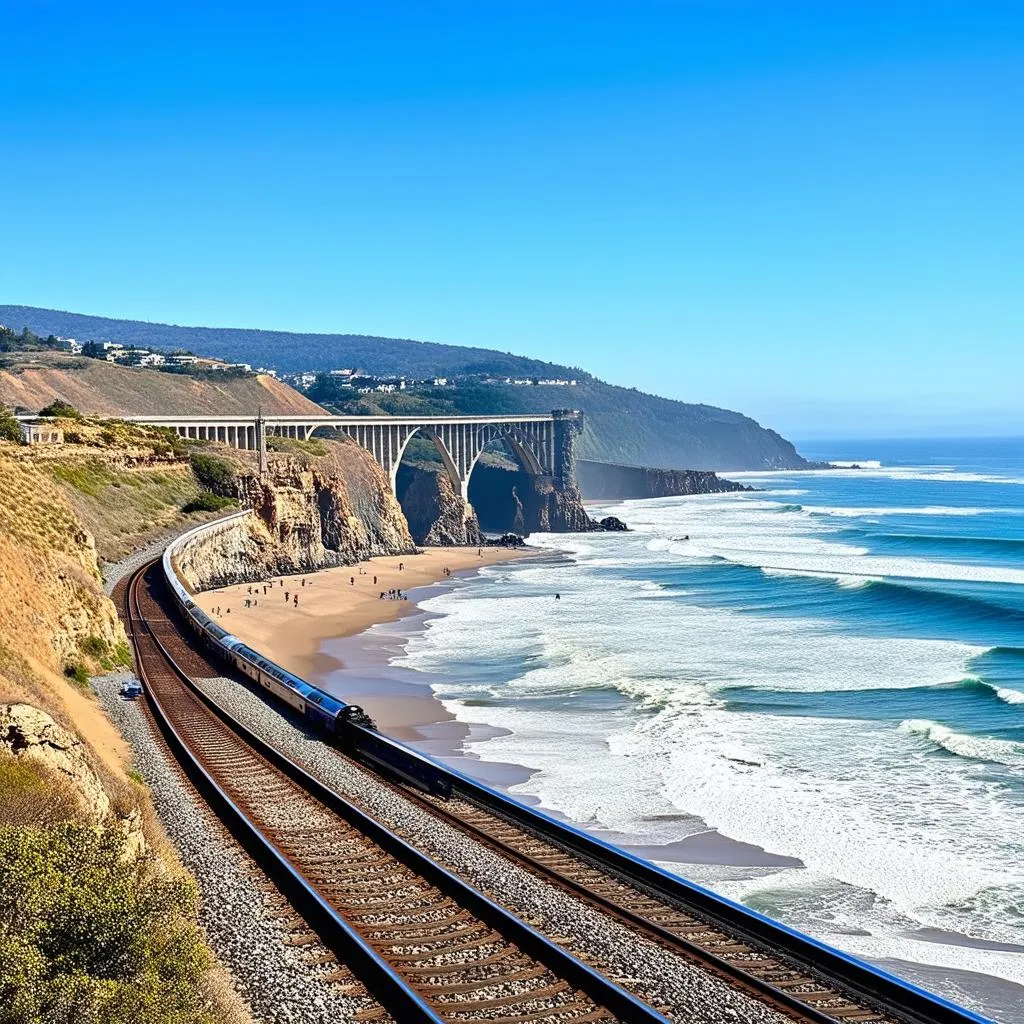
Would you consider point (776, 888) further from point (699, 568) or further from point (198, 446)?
point (198, 446)

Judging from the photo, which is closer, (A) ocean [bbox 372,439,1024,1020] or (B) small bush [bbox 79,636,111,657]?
(A) ocean [bbox 372,439,1024,1020]

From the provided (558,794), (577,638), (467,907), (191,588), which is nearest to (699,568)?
(577,638)

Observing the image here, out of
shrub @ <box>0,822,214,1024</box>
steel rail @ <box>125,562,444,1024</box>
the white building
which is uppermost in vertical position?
the white building

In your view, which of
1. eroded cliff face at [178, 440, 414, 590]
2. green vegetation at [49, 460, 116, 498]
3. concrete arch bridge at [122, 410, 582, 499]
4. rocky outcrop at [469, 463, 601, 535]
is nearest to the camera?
green vegetation at [49, 460, 116, 498]

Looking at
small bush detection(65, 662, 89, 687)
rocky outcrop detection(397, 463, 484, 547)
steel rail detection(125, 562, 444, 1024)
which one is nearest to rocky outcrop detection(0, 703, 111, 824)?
steel rail detection(125, 562, 444, 1024)

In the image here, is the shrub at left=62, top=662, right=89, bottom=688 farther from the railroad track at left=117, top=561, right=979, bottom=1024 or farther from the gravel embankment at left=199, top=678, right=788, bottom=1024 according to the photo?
the railroad track at left=117, top=561, right=979, bottom=1024

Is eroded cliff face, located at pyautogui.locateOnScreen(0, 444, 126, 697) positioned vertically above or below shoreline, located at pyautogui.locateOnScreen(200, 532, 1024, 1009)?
above

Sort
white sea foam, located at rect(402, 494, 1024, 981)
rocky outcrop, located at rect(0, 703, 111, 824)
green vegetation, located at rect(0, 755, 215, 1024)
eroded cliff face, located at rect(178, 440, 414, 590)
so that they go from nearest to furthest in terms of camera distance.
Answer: green vegetation, located at rect(0, 755, 215, 1024) → rocky outcrop, located at rect(0, 703, 111, 824) → white sea foam, located at rect(402, 494, 1024, 981) → eroded cliff face, located at rect(178, 440, 414, 590)
